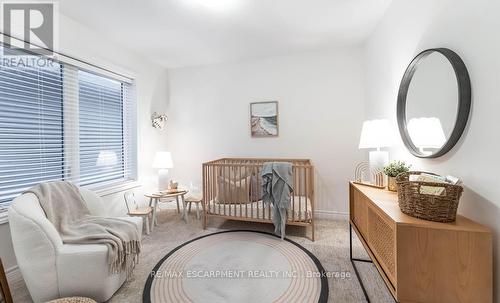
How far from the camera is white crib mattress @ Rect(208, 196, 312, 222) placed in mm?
2588

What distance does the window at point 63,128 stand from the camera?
1936 millimetres

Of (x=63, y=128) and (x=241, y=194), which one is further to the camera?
(x=241, y=194)

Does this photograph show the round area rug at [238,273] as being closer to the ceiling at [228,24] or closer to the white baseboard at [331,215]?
the white baseboard at [331,215]

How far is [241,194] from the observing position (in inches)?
110

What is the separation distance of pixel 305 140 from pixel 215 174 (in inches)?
57.9

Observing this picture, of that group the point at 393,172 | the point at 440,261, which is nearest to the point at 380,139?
the point at 393,172

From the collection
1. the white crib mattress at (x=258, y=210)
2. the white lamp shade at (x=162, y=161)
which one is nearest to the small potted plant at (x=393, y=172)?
the white crib mattress at (x=258, y=210)

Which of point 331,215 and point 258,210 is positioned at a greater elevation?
point 258,210

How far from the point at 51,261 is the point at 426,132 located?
2.74 metres

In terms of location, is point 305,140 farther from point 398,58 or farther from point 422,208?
point 422,208

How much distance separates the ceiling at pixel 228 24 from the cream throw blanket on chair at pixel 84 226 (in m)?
1.82

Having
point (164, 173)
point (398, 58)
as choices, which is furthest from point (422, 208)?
point (164, 173)

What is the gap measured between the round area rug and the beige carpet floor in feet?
0.28

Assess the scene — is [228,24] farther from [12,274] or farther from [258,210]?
[12,274]
